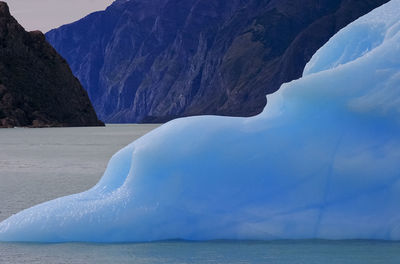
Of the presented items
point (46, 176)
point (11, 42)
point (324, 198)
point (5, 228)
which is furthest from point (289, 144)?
point (11, 42)

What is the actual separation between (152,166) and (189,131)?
0.79m

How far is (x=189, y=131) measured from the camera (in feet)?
36.1

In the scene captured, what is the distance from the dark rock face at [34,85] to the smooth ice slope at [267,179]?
147 meters

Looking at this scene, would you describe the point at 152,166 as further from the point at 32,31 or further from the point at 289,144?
the point at 32,31

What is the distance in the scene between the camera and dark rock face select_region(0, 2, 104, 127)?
155750 mm

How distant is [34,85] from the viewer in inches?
6422

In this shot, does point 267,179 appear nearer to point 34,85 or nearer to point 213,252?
point 213,252

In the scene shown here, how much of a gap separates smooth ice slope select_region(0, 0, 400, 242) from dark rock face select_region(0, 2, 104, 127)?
147 metres

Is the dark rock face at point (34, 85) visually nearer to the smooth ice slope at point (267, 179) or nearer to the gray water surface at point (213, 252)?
the smooth ice slope at point (267, 179)

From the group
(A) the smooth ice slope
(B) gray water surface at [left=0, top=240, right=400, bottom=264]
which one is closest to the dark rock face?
(A) the smooth ice slope

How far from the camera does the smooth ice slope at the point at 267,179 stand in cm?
1062

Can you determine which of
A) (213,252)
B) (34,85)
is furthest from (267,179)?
(34,85)

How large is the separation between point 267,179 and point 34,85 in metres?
158

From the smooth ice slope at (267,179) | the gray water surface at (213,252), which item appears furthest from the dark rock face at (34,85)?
the gray water surface at (213,252)
